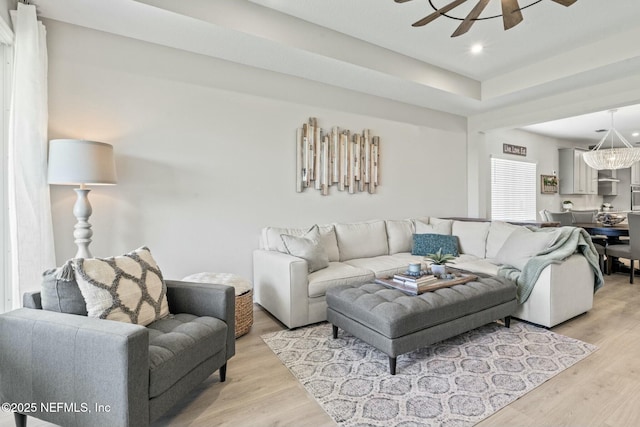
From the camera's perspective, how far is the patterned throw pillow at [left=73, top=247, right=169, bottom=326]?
162cm

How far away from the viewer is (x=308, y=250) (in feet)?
9.97

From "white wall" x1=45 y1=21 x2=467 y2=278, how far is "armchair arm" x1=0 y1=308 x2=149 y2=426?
4.62 ft

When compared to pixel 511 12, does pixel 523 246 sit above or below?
below

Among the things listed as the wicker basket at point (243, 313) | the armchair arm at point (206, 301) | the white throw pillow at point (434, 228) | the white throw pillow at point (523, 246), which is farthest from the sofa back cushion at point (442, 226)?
the armchair arm at point (206, 301)

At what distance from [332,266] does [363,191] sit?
142 centimetres

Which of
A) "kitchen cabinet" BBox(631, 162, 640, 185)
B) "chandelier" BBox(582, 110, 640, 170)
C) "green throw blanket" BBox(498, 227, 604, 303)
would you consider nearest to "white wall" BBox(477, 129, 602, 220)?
"kitchen cabinet" BBox(631, 162, 640, 185)

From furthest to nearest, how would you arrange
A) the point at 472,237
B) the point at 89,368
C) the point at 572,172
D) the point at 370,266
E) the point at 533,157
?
the point at 572,172 < the point at 533,157 < the point at 472,237 < the point at 370,266 < the point at 89,368

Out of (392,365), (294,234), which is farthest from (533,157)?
(392,365)

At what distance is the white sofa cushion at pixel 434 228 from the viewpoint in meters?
4.31

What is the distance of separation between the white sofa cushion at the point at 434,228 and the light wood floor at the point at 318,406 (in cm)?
202

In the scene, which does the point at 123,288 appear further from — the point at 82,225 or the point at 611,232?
the point at 611,232

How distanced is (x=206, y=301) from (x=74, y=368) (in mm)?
724

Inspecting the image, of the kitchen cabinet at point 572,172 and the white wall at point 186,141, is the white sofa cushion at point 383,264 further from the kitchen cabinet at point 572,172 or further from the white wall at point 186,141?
the kitchen cabinet at point 572,172

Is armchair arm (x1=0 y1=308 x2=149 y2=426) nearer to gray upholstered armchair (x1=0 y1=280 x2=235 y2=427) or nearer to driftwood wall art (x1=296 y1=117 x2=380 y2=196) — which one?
gray upholstered armchair (x1=0 y1=280 x2=235 y2=427)
